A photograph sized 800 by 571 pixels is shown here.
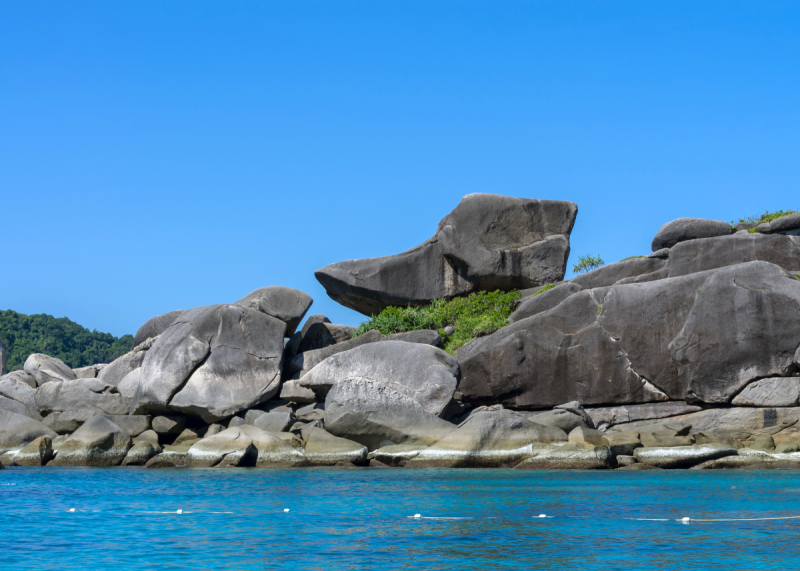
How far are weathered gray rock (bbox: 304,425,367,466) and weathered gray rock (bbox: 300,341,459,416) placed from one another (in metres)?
2.54

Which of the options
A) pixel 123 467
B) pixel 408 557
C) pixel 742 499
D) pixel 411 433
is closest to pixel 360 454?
pixel 411 433

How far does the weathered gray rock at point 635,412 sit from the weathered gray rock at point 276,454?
1033 centimetres

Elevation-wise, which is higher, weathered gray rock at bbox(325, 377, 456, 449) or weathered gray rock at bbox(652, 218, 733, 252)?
weathered gray rock at bbox(652, 218, 733, 252)

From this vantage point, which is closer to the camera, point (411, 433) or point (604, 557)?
point (604, 557)

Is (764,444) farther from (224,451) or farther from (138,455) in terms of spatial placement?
(138,455)

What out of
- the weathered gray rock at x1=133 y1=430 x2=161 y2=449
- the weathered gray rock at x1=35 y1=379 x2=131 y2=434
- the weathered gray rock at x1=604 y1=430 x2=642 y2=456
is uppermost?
the weathered gray rock at x1=35 y1=379 x2=131 y2=434

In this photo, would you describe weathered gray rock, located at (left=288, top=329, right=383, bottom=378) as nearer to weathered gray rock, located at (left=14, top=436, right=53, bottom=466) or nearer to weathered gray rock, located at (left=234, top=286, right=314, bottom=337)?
weathered gray rock, located at (left=234, top=286, right=314, bottom=337)

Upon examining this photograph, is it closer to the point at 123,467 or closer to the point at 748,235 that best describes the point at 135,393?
the point at 123,467

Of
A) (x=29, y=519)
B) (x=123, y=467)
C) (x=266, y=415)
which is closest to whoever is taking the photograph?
(x=29, y=519)

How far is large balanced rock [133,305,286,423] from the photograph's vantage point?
3023 cm

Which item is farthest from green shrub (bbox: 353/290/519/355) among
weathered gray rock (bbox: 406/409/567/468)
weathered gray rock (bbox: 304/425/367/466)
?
weathered gray rock (bbox: 406/409/567/468)

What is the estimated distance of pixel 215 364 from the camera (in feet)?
101

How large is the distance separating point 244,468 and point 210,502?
8.16 meters

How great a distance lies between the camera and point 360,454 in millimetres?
26109
